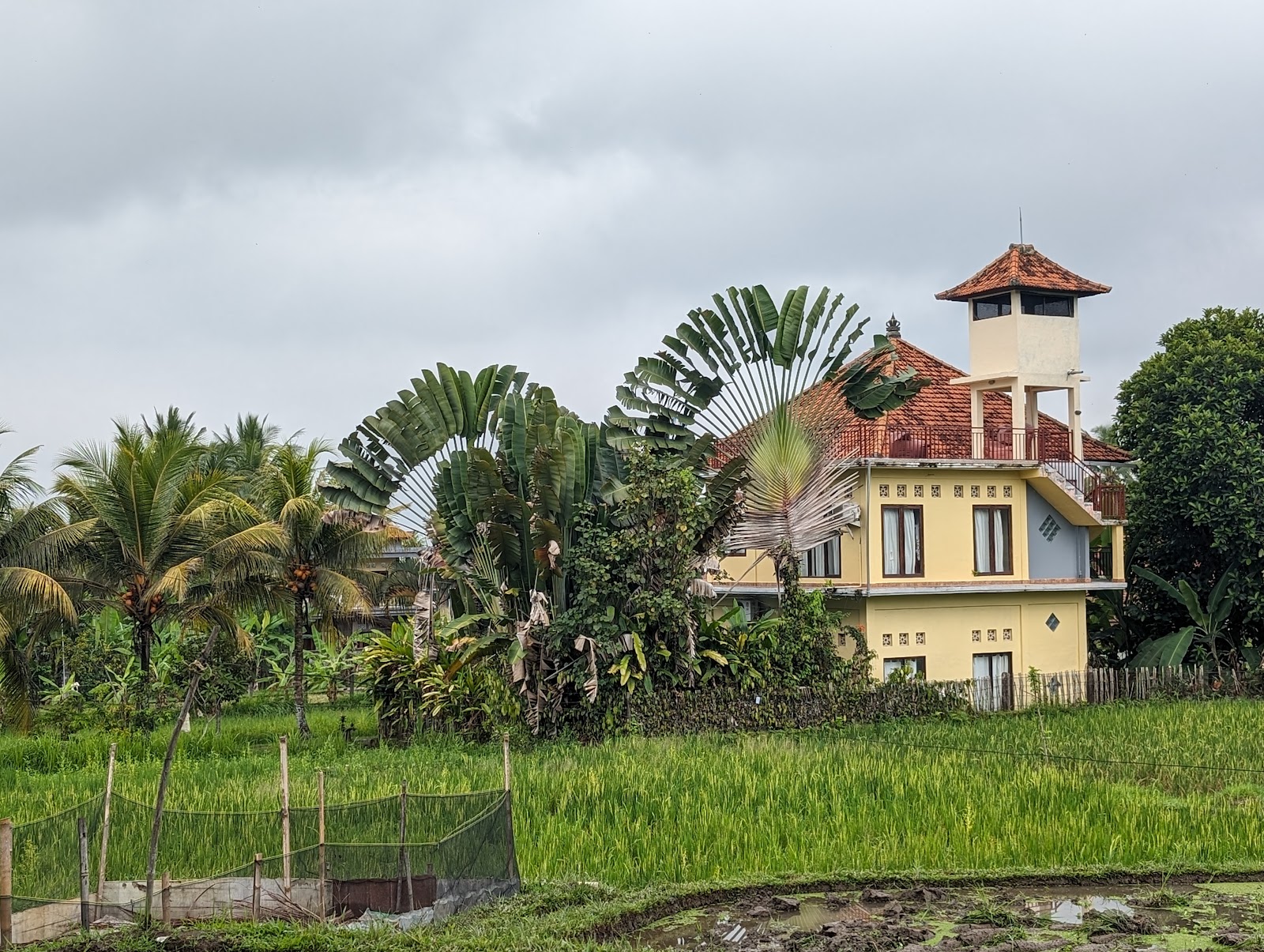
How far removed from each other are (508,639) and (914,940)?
12155 mm

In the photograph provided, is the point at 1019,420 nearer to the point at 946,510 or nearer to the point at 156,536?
the point at 946,510

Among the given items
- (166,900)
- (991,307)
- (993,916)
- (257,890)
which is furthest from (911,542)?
(166,900)

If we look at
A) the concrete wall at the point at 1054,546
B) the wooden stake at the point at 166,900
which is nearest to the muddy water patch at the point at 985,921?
the wooden stake at the point at 166,900

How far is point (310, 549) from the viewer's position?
84.3ft

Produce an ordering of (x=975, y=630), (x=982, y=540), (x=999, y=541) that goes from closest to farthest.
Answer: (x=975, y=630) → (x=982, y=540) → (x=999, y=541)

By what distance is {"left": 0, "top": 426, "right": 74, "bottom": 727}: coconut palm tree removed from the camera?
73.0 feet

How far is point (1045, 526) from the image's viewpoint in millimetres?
27797

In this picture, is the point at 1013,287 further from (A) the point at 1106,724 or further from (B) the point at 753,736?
(B) the point at 753,736

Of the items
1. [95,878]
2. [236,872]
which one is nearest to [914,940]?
[236,872]

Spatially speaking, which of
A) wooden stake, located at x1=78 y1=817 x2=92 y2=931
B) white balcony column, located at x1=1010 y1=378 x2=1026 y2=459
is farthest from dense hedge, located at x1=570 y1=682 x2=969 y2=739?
wooden stake, located at x1=78 y1=817 x2=92 y2=931

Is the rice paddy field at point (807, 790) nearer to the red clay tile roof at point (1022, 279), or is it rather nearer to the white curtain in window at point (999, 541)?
the white curtain in window at point (999, 541)

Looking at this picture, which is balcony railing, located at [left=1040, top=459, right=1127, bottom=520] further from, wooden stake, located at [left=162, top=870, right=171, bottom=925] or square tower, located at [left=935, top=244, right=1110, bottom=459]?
wooden stake, located at [left=162, top=870, right=171, bottom=925]

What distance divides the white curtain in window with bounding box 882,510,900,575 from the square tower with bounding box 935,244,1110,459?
2737 millimetres

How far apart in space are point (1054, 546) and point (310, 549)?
43.6ft
